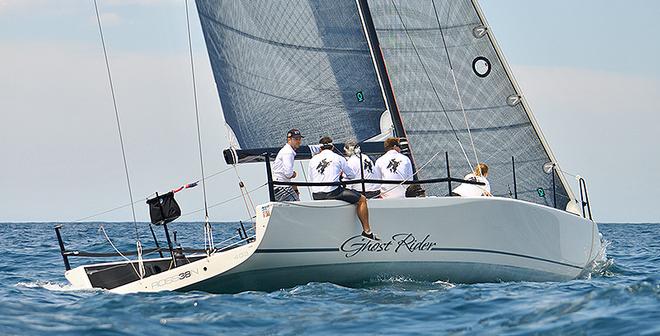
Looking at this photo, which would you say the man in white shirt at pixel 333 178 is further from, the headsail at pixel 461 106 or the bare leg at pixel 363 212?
the headsail at pixel 461 106

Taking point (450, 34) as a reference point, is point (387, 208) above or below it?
below

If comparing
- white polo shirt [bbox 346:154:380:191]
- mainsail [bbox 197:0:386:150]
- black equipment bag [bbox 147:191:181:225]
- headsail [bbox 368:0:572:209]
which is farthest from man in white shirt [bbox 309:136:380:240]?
headsail [bbox 368:0:572:209]

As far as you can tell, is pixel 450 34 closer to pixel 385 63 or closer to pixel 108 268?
pixel 385 63

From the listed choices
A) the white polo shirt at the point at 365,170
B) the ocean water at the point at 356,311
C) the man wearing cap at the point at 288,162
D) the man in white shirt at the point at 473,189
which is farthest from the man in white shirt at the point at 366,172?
the ocean water at the point at 356,311

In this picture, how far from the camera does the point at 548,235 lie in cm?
1139

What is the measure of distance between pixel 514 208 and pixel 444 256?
933 millimetres

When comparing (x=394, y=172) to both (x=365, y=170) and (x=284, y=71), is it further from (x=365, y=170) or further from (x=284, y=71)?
(x=284, y=71)

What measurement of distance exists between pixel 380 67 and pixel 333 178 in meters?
3.08

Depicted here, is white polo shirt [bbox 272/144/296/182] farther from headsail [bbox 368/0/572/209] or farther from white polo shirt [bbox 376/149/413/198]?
headsail [bbox 368/0/572/209]

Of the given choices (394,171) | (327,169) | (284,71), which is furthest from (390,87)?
(327,169)

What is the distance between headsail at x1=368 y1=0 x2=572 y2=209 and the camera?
42.7ft

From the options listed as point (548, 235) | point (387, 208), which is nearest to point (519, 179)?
point (548, 235)

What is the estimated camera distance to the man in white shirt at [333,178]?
9.93 m

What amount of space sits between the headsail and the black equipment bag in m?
3.52
